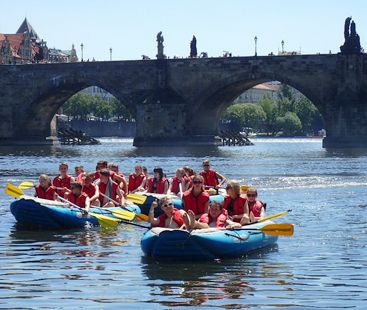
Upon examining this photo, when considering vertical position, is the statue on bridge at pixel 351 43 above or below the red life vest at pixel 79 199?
above

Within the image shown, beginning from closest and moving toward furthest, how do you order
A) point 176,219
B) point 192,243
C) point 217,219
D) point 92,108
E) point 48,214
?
point 192,243
point 176,219
point 217,219
point 48,214
point 92,108

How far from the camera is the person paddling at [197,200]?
2469cm

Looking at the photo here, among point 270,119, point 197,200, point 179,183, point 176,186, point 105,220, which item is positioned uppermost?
point 197,200

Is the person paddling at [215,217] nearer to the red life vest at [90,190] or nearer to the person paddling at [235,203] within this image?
the person paddling at [235,203]

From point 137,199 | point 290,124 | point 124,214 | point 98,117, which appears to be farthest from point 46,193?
point 290,124

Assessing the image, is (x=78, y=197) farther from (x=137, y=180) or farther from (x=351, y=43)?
(x=351, y=43)

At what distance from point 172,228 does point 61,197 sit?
712cm

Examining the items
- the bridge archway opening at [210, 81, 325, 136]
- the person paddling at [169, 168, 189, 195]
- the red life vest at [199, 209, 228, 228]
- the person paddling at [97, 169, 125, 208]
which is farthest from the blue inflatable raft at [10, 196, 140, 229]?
the bridge archway opening at [210, 81, 325, 136]

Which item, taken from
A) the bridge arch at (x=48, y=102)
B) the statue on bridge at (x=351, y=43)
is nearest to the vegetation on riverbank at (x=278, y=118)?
the bridge arch at (x=48, y=102)

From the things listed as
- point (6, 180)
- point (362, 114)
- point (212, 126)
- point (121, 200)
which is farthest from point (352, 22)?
point (121, 200)

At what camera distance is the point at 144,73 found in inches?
4247

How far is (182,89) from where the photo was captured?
107 meters

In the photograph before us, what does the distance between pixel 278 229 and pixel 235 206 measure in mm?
1371

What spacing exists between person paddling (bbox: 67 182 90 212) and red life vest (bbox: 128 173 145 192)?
651cm
